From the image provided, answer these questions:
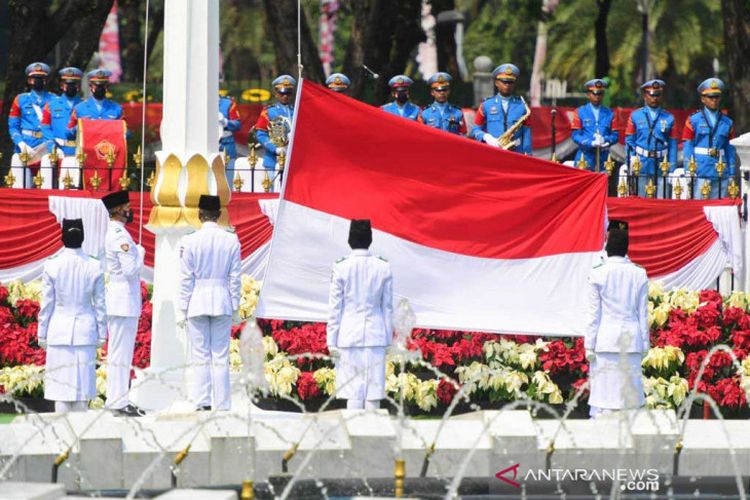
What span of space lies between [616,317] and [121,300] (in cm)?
384

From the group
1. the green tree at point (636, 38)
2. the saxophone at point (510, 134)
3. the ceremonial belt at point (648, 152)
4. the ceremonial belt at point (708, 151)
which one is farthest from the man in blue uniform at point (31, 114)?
the green tree at point (636, 38)

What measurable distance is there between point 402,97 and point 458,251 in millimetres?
6240

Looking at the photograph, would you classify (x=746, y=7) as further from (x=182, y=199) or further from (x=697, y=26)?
(x=697, y=26)

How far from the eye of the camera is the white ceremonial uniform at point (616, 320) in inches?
532

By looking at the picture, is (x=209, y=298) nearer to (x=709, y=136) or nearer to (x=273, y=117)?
(x=273, y=117)

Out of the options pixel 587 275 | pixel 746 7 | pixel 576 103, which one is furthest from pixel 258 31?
pixel 587 275

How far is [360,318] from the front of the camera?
13.5m

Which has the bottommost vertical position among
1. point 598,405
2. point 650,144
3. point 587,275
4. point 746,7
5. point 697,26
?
point 598,405

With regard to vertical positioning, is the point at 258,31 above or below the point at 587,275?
above

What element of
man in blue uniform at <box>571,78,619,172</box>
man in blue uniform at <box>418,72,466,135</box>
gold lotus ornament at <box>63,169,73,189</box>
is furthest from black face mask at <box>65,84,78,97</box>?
man in blue uniform at <box>571,78,619,172</box>

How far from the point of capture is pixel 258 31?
59.5m

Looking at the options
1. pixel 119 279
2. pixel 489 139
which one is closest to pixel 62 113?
pixel 489 139

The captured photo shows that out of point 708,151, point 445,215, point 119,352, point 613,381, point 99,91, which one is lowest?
point 613,381

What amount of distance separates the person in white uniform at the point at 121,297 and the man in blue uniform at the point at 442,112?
6317mm
